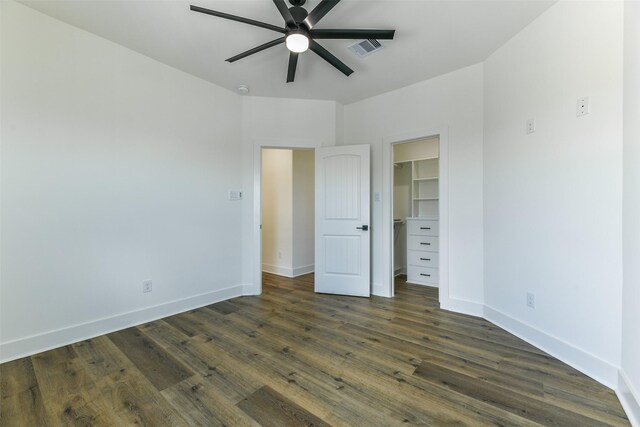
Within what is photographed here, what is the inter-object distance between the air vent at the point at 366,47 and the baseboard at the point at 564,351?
9.35 ft

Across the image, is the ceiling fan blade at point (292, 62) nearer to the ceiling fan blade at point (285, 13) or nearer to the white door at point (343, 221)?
the ceiling fan blade at point (285, 13)

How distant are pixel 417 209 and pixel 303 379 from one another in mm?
3456

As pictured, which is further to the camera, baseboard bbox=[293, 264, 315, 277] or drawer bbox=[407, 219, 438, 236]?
baseboard bbox=[293, 264, 315, 277]

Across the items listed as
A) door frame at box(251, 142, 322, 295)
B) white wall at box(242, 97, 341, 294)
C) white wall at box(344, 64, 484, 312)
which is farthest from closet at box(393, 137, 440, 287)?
door frame at box(251, 142, 322, 295)

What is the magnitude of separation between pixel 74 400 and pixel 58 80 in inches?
95.7

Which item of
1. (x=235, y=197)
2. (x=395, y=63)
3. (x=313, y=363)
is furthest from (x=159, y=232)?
(x=395, y=63)

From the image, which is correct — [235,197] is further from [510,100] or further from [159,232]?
[510,100]

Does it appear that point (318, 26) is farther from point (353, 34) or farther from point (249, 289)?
point (249, 289)

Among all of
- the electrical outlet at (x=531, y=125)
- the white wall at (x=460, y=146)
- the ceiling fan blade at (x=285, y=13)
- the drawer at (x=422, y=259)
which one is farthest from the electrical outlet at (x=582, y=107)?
the drawer at (x=422, y=259)

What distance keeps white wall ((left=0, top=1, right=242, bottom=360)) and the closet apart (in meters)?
2.88

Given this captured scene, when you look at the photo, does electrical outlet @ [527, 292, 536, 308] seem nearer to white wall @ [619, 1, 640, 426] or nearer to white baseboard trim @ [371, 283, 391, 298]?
white wall @ [619, 1, 640, 426]

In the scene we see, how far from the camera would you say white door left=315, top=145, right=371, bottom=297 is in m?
3.66

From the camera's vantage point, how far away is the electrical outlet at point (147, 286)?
9.13 ft

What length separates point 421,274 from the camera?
4.21 metres
